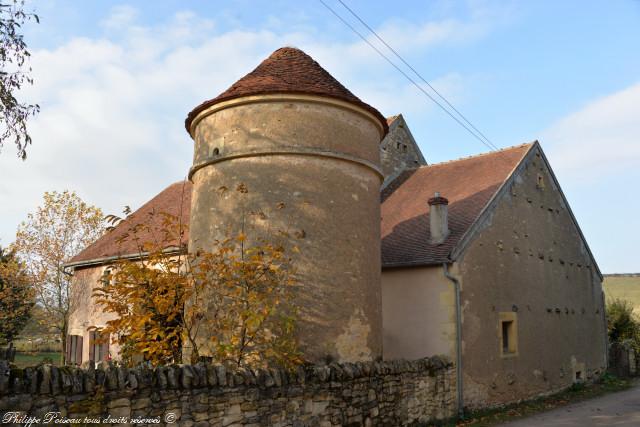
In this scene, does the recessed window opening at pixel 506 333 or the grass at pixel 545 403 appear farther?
the recessed window opening at pixel 506 333

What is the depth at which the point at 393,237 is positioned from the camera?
14852 millimetres

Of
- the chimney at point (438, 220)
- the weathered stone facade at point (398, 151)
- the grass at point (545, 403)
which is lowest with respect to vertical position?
the grass at point (545, 403)

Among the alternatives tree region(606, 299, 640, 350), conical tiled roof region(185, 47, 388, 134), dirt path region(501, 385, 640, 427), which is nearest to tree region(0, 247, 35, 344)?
conical tiled roof region(185, 47, 388, 134)

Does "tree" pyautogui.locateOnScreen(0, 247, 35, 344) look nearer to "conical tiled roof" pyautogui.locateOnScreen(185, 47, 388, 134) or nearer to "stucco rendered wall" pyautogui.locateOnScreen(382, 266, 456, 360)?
"conical tiled roof" pyautogui.locateOnScreen(185, 47, 388, 134)

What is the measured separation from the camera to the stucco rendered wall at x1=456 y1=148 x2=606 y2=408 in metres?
13.2

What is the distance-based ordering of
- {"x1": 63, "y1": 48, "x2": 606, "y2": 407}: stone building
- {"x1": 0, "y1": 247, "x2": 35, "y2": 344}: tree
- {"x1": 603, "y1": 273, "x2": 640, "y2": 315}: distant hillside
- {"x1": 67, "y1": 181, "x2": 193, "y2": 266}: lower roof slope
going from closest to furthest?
{"x1": 63, "y1": 48, "x2": 606, "y2": 407}: stone building < {"x1": 67, "y1": 181, "x2": 193, "y2": 266}: lower roof slope < {"x1": 0, "y1": 247, "x2": 35, "y2": 344}: tree < {"x1": 603, "y1": 273, "x2": 640, "y2": 315}: distant hillside

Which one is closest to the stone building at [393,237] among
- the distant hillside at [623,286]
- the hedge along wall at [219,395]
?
the hedge along wall at [219,395]

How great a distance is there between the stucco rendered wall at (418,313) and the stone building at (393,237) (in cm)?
3

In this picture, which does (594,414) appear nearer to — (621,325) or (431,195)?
(431,195)

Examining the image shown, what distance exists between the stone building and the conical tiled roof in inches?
1.5

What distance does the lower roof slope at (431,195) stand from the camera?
44.4ft

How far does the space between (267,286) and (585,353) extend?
14.3 meters

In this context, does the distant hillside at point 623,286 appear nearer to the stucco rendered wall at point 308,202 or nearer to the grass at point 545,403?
the grass at point 545,403

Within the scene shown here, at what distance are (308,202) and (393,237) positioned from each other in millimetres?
5848
